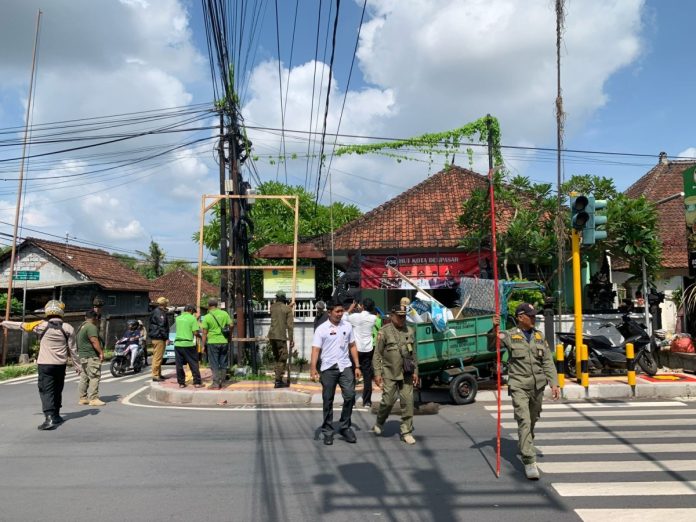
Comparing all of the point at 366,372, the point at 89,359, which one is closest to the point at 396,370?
the point at 366,372

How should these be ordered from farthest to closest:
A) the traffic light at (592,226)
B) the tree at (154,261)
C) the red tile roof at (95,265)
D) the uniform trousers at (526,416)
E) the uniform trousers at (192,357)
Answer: the tree at (154,261) < the red tile roof at (95,265) < the uniform trousers at (192,357) < the traffic light at (592,226) < the uniform trousers at (526,416)

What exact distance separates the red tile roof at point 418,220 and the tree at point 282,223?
2.84 meters

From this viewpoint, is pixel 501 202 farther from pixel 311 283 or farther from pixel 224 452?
pixel 224 452

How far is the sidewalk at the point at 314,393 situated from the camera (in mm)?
9469

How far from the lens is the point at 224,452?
6.18 m

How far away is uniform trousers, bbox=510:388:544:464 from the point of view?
200 inches

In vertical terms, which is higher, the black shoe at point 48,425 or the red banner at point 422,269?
the red banner at point 422,269

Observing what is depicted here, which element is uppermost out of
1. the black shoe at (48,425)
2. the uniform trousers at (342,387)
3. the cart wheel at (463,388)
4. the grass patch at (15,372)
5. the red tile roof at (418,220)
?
the red tile roof at (418,220)

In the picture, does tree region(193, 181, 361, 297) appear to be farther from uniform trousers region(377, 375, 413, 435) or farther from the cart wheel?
uniform trousers region(377, 375, 413, 435)

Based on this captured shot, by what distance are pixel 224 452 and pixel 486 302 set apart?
6.26 m

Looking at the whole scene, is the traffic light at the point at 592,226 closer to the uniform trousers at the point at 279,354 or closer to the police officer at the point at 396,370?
the police officer at the point at 396,370

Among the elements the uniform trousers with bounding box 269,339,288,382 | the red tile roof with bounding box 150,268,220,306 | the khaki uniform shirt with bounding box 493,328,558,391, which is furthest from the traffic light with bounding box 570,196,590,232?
the red tile roof with bounding box 150,268,220,306

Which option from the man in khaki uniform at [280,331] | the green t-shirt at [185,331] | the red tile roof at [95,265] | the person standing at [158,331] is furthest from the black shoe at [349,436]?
the red tile roof at [95,265]

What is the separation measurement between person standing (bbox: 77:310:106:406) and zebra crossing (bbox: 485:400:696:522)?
6.61 m
